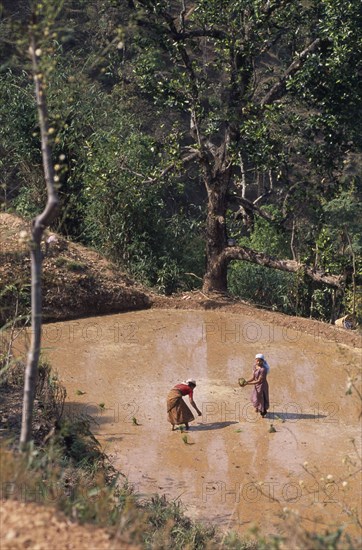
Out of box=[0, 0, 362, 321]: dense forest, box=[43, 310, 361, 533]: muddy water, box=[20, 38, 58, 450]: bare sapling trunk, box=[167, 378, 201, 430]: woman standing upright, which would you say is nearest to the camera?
box=[20, 38, 58, 450]: bare sapling trunk

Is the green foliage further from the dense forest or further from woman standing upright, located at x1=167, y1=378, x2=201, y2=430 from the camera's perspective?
woman standing upright, located at x1=167, y1=378, x2=201, y2=430

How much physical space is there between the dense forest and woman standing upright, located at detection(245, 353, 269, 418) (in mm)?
3905

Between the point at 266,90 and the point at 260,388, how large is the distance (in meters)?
7.30

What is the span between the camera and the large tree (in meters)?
14.6

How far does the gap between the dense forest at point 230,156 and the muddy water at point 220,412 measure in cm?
173

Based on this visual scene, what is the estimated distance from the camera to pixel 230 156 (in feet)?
52.3

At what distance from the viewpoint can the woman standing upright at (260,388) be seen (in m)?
11.1

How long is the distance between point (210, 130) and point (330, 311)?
412 centimetres

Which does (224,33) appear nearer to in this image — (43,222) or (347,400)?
(347,400)

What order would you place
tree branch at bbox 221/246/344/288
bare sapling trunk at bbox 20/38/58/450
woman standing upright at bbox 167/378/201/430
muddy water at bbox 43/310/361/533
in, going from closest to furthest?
bare sapling trunk at bbox 20/38/58/450
muddy water at bbox 43/310/361/533
woman standing upright at bbox 167/378/201/430
tree branch at bbox 221/246/344/288

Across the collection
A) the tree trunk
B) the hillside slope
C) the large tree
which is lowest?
the hillside slope

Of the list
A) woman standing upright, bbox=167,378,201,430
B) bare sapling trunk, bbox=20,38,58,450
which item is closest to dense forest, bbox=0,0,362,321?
woman standing upright, bbox=167,378,201,430

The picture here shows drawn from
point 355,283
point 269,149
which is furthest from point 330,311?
point 269,149

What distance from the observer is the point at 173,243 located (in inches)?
707
